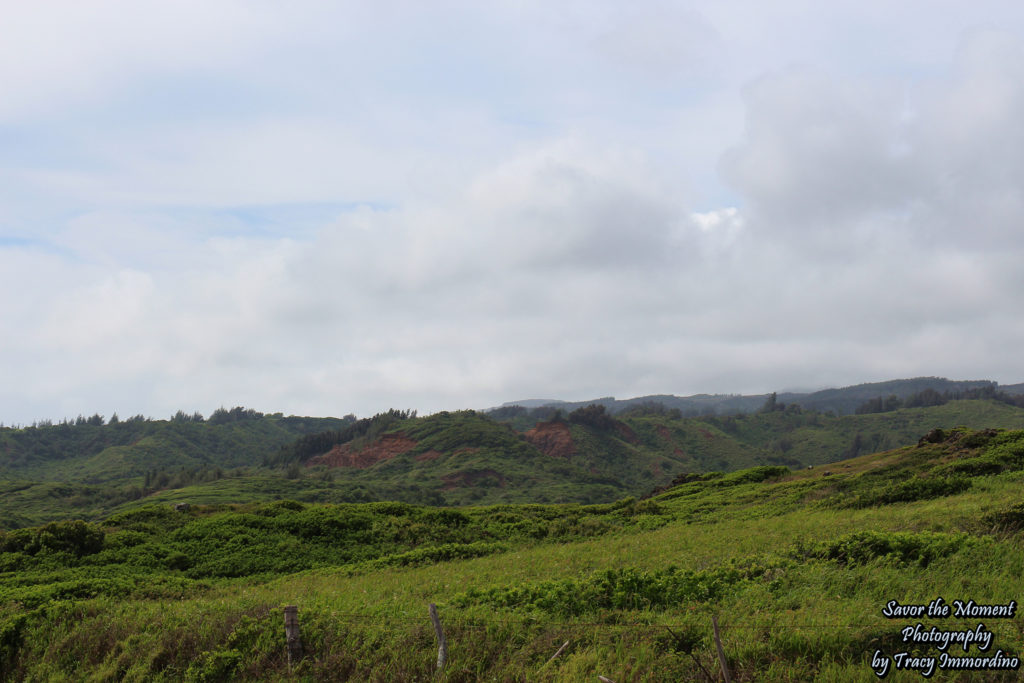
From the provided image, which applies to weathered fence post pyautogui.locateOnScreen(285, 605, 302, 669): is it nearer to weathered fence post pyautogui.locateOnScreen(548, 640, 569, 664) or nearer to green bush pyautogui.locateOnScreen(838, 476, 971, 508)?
weathered fence post pyautogui.locateOnScreen(548, 640, 569, 664)

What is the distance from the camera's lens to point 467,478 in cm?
13750

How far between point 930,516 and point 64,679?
23.1m

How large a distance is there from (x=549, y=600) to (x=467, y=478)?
12732cm

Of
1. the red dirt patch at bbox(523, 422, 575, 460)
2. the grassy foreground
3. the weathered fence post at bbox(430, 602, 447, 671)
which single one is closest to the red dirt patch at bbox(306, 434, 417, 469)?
the red dirt patch at bbox(523, 422, 575, 460)

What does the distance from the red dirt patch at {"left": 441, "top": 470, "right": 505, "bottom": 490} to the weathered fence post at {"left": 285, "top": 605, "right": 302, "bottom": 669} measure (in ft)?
404

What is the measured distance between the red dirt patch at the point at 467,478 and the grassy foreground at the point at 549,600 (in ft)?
350

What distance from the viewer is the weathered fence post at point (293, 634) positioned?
11141 millimetres

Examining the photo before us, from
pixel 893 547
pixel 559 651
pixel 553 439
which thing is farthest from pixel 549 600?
pixel 553 439

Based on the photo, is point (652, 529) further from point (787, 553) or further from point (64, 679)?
point (64, 679)

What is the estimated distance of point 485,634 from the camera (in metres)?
10.9

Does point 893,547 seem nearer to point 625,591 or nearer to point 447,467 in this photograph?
point 625,591

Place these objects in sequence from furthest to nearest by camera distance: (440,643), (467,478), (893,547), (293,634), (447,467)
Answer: (447,467) → (467,478) → (893,547) → (293,634) → (440,643)

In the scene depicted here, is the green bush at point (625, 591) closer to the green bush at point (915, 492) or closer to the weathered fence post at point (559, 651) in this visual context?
the weathered fence post at point (559, 651)

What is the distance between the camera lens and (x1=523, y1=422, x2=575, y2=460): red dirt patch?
6905 inches
